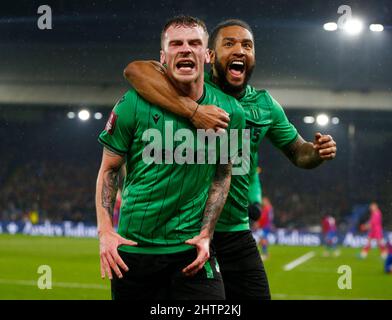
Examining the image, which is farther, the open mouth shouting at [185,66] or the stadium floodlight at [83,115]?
the stadium floodlight at [83,115]

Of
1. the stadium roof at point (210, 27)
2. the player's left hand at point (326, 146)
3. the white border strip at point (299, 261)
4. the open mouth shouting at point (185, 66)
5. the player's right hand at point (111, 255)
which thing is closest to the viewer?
the player's right hand at point (111, 255)

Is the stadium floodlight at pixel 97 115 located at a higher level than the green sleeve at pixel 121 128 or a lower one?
higher

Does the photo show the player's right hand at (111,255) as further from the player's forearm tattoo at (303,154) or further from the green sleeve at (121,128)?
the player's forearm tattoo at (303,154)

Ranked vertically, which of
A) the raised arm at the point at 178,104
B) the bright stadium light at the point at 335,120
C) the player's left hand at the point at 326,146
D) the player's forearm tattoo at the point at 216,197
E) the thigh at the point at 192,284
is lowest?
the thigh at the point at 192,284

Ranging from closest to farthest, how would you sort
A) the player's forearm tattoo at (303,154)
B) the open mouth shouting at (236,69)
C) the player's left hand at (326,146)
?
the player's left hand at (326,146), the player's forearm tattoo at (303,154), the open mouth shouting at (236,69)

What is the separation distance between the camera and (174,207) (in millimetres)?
2553

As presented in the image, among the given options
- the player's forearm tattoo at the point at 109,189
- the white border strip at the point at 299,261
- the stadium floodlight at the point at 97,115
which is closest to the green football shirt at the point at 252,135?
the player's forearm tattoo at the point at 109,189

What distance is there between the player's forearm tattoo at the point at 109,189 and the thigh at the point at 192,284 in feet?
1.13

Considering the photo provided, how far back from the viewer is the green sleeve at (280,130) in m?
3.42

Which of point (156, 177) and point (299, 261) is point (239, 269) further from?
point (299, 261)

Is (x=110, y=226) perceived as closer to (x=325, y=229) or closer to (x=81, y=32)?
(x=81, y=32)

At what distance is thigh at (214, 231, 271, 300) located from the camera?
10.9 feet
